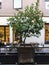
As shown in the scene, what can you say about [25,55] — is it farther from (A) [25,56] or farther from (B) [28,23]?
(B) [28,23]

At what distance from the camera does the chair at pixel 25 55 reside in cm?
1612

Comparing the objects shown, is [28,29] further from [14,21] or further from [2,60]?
[2,60]

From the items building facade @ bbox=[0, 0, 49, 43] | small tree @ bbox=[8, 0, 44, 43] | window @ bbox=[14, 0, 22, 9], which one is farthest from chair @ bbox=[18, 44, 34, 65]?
window @ bbox=[14, 0, 22, 9]

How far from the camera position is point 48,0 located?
30062mm

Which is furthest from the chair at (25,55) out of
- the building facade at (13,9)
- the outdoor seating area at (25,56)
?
the building facade at (13,9)

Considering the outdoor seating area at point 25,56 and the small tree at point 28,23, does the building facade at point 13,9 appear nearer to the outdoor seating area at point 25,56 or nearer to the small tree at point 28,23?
the small tree at point 28,23

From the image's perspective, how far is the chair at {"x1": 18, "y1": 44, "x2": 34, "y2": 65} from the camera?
52.9 feet

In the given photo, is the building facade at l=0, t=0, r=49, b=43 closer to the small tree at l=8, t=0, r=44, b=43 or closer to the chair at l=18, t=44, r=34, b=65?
the small tree at l=8, t=0, r=44, b=43

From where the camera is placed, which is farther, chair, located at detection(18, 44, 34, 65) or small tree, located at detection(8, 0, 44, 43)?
small tree, located at detection(8, 0, 44, 43)

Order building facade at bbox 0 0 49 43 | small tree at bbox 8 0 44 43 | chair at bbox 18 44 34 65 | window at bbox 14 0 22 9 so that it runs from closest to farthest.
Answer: chair at bbox 18 44 34 65, small tree at bbox 8 0 44 43, building facade at bbox 0 0 49 43, window at bbox 14 0 22 9

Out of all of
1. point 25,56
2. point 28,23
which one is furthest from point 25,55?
point 28,23

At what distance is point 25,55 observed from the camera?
1623 centimetres

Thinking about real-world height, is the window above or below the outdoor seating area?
above

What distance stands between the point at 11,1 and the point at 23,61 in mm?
14872
